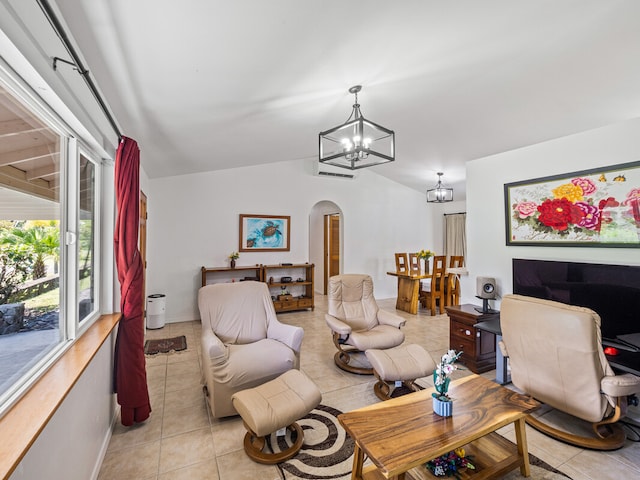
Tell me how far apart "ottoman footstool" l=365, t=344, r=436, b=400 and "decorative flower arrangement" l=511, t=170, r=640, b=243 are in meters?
1.87

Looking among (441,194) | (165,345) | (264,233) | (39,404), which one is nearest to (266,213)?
(264,233)

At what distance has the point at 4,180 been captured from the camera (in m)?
1.15

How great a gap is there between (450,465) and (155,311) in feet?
14.3

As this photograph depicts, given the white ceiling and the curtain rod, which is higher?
the white ceiling

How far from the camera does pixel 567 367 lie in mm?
1916

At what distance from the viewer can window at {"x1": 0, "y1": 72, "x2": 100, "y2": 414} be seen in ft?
3.85

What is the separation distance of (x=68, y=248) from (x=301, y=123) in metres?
2.47

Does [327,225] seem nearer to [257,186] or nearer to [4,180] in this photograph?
[257,186]

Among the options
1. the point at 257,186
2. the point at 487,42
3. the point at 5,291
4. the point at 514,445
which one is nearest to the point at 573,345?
the point at 514,445

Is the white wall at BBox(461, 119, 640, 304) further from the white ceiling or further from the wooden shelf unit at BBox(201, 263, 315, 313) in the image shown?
the wooden shelf unit at BBox(201, 263, 315, 313)

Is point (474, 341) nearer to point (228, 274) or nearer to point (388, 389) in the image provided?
point (388, 389)

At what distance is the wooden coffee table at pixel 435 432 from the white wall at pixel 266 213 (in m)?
4.17

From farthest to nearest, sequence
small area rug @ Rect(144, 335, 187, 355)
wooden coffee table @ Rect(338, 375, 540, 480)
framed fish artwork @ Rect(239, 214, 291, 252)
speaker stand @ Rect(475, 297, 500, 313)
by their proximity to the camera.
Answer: framed fish artwork @ Rect(239, 214, 291, 252), small area rug @ Rect(144, 335, 187, 355), speaker stand @ Rect(475, 297, 500, 313), wooden coffee table @ Rect(338, 375, 540, 480)

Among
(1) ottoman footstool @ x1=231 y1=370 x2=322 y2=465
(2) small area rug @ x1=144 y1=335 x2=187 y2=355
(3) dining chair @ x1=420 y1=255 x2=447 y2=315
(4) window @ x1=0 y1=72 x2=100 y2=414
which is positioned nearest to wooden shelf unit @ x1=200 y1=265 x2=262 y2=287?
(2) small area rug @ x1=144 y1=335 x2=187 y2=355
